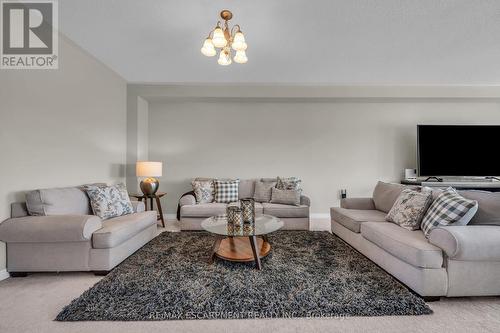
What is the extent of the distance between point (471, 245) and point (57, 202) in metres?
3.79

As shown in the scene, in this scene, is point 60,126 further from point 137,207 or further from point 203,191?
point 203,191

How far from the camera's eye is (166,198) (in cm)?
466

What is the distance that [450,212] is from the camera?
6.51 feet

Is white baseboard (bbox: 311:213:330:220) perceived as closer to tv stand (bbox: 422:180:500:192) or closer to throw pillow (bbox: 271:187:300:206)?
throw pillow (bbox: 271:187:300:206)

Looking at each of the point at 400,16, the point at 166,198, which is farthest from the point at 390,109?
the point at 166,198

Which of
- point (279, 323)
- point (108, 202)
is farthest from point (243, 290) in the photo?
point (108, 202)

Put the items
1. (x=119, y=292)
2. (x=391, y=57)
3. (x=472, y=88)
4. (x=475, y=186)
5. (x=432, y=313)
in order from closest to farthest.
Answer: (x=432, y=313)
(x=119, y=292)
(x=391, y=57)
(x=475, y=186)
(x=472, y=88)

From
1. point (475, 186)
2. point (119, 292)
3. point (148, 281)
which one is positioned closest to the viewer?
point (119, 292)

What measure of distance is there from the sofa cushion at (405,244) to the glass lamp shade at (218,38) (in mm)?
2393

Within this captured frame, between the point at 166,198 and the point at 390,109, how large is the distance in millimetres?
5001

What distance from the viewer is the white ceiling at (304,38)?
225 cm

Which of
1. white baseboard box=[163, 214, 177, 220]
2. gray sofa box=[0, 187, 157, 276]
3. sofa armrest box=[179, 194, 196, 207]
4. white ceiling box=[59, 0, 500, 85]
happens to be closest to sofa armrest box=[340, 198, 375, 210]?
white ceiling box=[59, 0, 500, 85]

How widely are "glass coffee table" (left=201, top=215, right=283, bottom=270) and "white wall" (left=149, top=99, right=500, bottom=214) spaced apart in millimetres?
2081

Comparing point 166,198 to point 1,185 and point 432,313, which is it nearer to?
point 1,185
